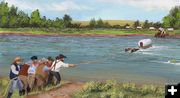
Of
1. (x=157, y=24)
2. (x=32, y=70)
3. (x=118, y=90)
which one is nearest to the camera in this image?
(x=118, y=90)

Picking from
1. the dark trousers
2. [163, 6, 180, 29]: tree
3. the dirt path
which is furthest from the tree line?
[163, 6, 180, 29]: tree

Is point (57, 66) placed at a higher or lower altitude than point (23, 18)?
lower

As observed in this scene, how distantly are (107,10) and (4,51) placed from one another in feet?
4.35

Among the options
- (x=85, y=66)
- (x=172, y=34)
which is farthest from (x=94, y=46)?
(x=172, y=34)

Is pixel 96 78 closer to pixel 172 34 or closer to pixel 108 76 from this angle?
pixel 108 76

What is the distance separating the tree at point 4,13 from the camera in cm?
826

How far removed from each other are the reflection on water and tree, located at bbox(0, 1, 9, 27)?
0.17 metres

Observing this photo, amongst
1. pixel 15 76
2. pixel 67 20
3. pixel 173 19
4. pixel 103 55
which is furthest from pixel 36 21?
pixel 173 19

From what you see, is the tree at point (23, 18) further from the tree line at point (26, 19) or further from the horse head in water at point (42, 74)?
the horse head in water at point (42, 74)

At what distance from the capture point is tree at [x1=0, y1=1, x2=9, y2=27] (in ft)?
27.1

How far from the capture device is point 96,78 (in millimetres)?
8078

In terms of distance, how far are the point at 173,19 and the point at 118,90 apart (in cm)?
104

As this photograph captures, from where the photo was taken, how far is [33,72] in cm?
825

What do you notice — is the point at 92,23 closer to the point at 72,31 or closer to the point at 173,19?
the point at 72,31
